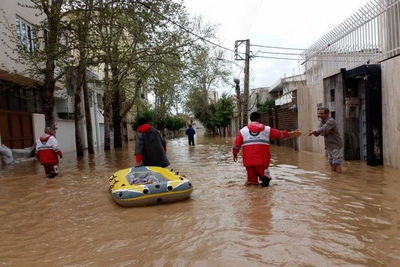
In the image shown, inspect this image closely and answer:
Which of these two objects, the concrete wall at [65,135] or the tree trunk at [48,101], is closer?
the tree trunk at [48,101]

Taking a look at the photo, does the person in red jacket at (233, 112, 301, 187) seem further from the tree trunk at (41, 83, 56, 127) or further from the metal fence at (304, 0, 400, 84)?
the tree trunk at (41, 83, 56, 127)

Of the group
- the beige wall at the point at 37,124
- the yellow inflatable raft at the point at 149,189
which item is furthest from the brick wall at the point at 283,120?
the beige wall at the point at 37,124

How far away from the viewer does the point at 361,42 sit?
12109mm

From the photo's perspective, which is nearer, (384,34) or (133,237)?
(133,237)

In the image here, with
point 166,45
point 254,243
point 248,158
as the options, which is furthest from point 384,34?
point 166,45

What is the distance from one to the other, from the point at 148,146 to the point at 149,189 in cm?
199

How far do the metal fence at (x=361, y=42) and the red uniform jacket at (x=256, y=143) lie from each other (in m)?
4.67

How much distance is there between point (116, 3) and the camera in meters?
13.9

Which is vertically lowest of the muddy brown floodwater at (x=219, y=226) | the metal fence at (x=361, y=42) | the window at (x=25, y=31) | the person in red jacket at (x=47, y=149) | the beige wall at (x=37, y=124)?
the muddy brown floodwater at (x=219, y=226)

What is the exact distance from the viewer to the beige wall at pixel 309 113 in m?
15.7

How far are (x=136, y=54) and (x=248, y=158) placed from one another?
10.9 m

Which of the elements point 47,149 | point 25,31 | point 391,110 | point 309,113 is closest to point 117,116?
point 25,31

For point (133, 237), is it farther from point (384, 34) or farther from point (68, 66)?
point (68, 66)

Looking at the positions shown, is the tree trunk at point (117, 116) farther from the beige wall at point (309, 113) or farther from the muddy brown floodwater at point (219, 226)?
the muddy brown floodwater at point (219, 226)
